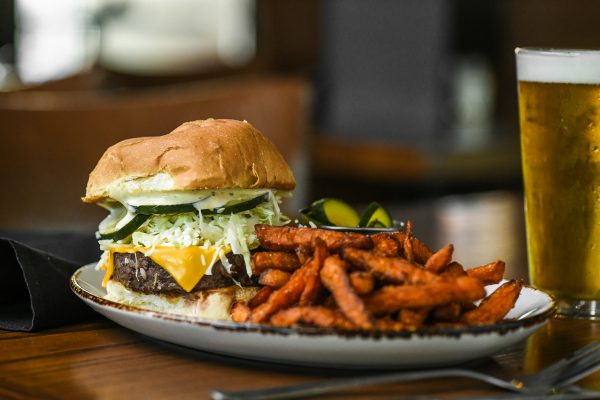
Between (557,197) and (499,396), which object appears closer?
(499,396)

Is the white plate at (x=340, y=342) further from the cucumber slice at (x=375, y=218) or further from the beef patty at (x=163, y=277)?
the cucumber slice at (x=375, y=218)

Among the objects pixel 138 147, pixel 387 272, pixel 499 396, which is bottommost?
pixel 499 396

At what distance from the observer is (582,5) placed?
8156mm

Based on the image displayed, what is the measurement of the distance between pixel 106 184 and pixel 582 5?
7120mm

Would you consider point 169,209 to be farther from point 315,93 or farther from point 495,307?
point 315,93

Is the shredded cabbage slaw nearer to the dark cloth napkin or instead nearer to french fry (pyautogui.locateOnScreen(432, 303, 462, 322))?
the dark cloth napkin

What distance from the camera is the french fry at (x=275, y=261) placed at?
1568 mm

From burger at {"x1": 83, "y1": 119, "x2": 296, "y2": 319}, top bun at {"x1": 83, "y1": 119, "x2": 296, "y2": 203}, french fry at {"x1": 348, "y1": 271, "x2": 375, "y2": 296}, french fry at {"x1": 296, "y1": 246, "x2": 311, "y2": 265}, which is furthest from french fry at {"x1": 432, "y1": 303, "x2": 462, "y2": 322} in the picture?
→ top bun at {"x1": 83, "y1": 119, "x2": 296, "y2": 203}

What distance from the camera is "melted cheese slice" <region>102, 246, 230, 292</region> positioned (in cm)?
164

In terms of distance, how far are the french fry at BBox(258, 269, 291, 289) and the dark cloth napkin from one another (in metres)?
0.38

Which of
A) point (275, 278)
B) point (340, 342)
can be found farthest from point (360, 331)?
point (275, 278)


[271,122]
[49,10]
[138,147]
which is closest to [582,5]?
[271,122]

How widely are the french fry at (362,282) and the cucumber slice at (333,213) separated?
65 centimetres

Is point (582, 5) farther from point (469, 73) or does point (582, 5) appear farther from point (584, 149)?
point (584, 149)
